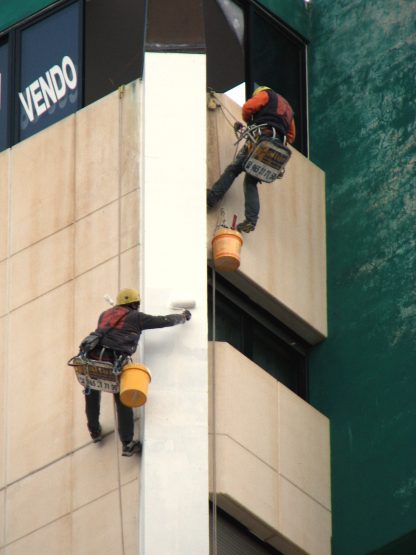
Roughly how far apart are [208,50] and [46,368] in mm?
5682

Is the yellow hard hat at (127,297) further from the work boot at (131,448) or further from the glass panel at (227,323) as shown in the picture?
the glass panel at (227,323)

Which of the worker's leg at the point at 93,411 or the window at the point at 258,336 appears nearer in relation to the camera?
the worker's leg at the point at 93,411

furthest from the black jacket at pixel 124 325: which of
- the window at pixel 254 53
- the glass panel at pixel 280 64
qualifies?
the glass panel at pixel 280 64

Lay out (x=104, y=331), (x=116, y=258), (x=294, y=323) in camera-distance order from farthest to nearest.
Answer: (x=294, y=323)
(x=116, y=258)
(x=104, y=331)

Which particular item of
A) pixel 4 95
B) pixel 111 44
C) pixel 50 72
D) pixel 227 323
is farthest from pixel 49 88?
pixel 227 323

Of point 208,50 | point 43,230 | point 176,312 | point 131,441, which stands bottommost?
point 131,441

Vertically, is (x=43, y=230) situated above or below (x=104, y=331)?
above

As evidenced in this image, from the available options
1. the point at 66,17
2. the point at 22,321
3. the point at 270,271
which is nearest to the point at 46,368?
the point at 22,321

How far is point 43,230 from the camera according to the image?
2700 cm

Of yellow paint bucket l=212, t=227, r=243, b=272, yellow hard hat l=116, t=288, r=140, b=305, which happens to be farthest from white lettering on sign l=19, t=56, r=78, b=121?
yellow hard hat l=116, t=288, r=140, b=305

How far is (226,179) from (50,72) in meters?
3.37

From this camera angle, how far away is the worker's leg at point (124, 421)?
24.2 meters

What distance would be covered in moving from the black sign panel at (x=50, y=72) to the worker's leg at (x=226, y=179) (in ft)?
8.04

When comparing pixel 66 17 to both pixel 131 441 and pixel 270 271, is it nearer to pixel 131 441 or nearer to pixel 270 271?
pixel 270 271
